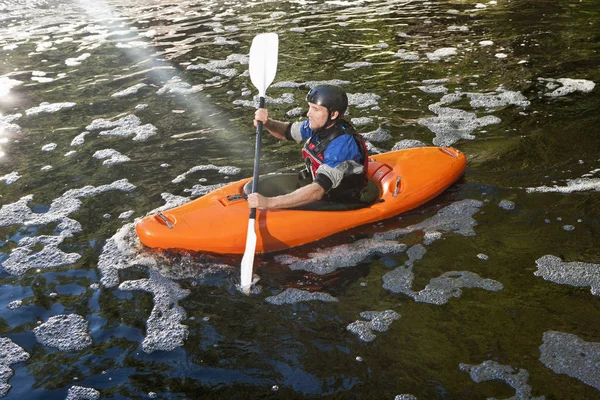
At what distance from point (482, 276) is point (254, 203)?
146 centimetres

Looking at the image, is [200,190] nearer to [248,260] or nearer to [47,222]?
[47,222]

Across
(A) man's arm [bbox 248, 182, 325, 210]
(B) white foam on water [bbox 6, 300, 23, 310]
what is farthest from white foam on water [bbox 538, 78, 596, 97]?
(B) white foam on water [bbox 6, 300, 23, 310]

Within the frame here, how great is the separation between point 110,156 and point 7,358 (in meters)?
2.97

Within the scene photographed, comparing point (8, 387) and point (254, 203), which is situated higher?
point (254, 203)

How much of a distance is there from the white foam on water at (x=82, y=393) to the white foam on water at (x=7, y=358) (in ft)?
1.08

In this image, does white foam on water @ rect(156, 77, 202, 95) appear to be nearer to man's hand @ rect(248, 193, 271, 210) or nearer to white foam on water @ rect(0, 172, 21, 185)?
white foam on water @ rect(0, 172, 21, 185)

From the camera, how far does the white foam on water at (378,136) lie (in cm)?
625

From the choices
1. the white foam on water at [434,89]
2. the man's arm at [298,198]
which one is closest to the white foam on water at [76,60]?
the white foam on water at [434,89]

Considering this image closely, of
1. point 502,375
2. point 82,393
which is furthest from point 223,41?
point 502,375

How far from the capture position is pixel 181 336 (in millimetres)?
3629

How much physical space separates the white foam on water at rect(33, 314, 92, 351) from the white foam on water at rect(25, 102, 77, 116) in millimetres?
4335

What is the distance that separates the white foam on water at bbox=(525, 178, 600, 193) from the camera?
4.89 metres

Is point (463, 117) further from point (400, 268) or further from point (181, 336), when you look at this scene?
point (181, 336)

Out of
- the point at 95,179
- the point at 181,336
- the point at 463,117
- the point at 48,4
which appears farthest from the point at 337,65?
the point at 48,4
